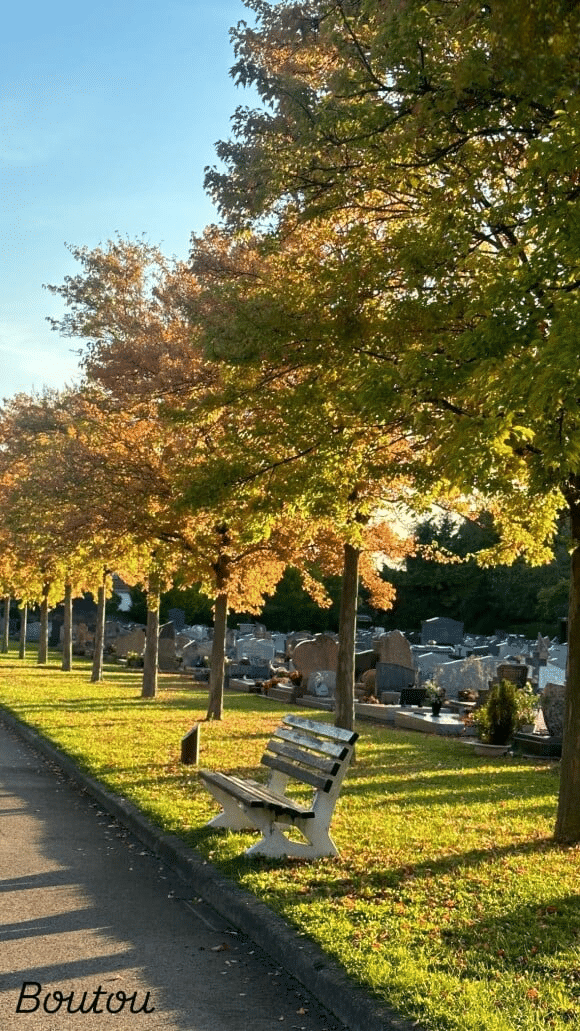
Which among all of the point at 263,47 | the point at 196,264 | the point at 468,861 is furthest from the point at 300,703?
Result: the point at 468,861

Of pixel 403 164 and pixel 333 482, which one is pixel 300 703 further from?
pixel 403 164

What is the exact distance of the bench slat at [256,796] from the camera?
25.6ft

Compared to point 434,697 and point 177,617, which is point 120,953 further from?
point 177,617

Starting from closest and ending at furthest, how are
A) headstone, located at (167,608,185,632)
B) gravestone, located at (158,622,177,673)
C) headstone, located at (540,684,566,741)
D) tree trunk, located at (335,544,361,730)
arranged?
tree trunk, located at (335,544,361,730) < headstone, located at (540,684,566,741) < gravestone, located at (158,622,177,673) < headstone, located at (167,608,185,632)

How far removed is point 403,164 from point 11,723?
12952 millimetres

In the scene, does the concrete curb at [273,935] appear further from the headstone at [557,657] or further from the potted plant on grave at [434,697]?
the headstone at [557,657]

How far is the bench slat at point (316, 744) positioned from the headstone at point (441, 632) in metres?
39.6

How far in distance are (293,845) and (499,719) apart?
10855 mm

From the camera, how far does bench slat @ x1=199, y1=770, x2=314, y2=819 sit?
25.6ft

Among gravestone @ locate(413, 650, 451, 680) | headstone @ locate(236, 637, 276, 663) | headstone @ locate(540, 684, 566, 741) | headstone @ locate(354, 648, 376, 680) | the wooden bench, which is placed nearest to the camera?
the wooden bench

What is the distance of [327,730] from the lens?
27.9ft

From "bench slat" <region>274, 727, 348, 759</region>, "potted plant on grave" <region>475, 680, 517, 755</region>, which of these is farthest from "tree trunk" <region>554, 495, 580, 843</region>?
"potted plant on grave" <region>475, 680, 517, 755</region>

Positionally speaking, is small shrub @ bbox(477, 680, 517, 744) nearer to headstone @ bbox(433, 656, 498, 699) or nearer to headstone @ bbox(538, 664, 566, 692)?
headstone @ bbox(433, 656, 498, 699)

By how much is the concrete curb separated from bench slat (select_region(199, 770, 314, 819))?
0.50 metres
